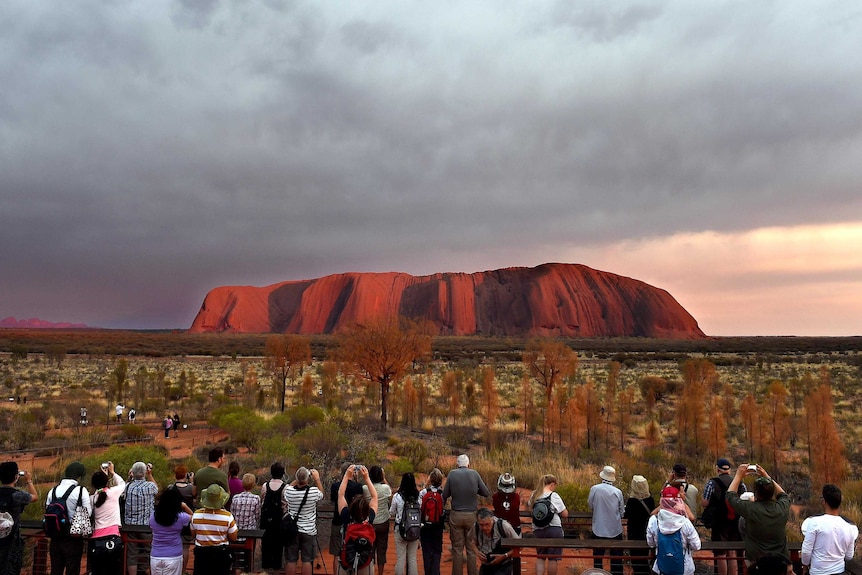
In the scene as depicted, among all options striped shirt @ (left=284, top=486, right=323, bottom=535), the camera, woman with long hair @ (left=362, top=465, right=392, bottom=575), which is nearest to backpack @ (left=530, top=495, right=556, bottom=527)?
woman with long hair @ (left=362, top=465, right=392, bottom=575)

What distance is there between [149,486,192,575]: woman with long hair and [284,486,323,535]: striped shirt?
1.16 m

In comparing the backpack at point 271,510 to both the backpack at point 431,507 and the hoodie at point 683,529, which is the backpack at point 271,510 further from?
the hoodie at point 683,529

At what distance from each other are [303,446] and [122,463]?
14.7 feet

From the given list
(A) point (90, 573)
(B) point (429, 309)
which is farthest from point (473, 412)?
(B) point (429, 309)

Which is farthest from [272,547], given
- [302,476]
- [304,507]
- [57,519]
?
[57,519]

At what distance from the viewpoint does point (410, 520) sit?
5961 mm

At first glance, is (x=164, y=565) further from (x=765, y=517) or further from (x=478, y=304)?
(x=478, y=304)

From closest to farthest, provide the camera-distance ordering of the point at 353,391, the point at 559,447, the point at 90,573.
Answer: the point at 90,573 < the point at 559,447 < the point at 353,391

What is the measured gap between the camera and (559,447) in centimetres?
1712

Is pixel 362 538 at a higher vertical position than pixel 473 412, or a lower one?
higher

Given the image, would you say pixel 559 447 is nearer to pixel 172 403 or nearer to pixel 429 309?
pixel 172 403

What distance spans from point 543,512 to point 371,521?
1844 millimetres

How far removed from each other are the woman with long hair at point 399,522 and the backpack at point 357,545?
2.43 feet

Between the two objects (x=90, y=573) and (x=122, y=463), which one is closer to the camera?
(x=90, y=573)
